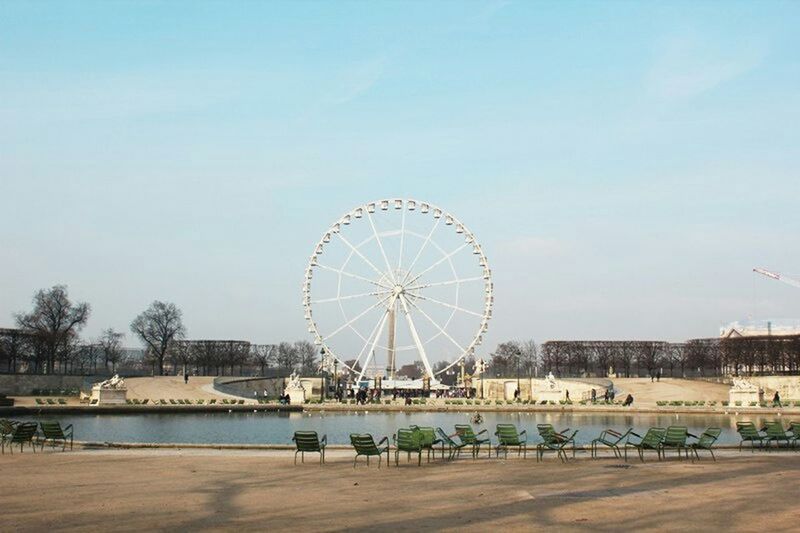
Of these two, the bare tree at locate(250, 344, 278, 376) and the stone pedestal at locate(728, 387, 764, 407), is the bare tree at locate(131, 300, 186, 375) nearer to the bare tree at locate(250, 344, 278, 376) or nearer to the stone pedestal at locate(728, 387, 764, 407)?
the bare tree at locate(250, 344, 278, 376)

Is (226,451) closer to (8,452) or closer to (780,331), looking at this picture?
(8,452)

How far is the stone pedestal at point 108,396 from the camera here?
150 feet

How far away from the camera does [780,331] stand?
150 meters

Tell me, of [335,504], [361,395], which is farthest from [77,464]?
[361,395]

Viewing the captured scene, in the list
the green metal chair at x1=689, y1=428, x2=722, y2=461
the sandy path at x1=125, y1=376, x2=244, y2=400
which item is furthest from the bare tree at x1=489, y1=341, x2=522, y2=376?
the green metal chair at x1=689, y1=428, x2=722, y2=461

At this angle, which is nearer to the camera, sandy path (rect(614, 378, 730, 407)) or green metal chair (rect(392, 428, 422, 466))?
green metal chair (rect(392, 428, 422, 466))

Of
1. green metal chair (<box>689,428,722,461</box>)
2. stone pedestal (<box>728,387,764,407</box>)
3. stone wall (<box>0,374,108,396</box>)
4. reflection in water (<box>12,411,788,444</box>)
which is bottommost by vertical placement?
reflection in water (<box>12,411,788,444</box>)

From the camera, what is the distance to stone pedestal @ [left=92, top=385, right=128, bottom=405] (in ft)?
150

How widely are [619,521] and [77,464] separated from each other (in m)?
10.4

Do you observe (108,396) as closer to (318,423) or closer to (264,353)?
(318,423)

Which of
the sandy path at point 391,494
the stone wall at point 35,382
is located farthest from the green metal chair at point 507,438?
the stone wall at point 35,382

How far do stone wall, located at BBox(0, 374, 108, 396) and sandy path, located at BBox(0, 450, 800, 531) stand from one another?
173ft

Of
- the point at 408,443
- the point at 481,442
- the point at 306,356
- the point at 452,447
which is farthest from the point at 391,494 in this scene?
the point at 306,356

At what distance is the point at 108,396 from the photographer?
46094 mm
